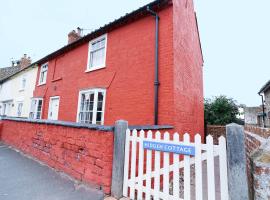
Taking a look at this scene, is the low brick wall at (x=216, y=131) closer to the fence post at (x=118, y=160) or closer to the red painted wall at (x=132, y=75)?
the red painted wall at (x=132, y=75)

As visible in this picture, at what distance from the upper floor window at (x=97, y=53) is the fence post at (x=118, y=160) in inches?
220

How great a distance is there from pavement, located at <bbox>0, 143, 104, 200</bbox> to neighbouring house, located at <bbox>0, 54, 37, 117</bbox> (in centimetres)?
1168

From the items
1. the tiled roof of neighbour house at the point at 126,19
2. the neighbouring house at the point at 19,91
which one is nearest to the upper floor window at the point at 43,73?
the neighbouring house at the point at 19,91

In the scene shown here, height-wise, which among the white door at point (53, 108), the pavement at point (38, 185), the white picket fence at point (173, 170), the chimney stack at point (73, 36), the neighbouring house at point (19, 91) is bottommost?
the pavement at point (38, 185)

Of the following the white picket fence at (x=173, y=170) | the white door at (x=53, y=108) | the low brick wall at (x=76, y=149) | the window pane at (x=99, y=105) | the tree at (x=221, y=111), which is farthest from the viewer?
the tree at (x=221, y=111)

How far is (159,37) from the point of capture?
20.7ft

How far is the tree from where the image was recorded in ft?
49.9

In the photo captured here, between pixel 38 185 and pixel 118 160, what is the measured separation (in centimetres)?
206

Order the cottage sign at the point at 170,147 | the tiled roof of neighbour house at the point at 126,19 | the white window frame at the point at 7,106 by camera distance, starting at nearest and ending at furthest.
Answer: the cottage sign at the point at 170,147
the tiled roof of neighbour house at the point at 126,19
the white window frame at the point at 7,106

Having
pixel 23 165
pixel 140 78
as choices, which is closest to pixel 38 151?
pixel 23 165

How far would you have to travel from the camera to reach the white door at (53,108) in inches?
429

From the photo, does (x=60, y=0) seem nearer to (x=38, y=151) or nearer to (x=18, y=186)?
(x=38, y=151)

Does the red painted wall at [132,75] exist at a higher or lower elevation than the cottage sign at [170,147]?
higher

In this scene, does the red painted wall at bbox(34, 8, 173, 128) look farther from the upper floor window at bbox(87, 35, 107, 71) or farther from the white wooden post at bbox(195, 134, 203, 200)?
the white wooden post at bbox(195, 134, 203, 200)
